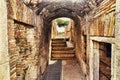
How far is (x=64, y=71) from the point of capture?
313 inches

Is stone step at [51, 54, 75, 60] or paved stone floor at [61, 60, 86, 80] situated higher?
stone step at [51, 54, 75, 60]

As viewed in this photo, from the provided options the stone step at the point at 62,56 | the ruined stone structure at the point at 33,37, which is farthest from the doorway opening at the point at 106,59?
the stone step at the point at 62,56

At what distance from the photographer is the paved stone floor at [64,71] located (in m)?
7.21

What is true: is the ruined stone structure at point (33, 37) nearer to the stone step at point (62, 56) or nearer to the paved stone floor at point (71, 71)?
the paved stone floor at point (71, 71)

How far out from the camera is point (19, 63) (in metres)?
3.75

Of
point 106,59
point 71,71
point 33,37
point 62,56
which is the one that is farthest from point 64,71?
point 106,59

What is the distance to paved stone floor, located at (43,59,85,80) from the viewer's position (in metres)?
7.21

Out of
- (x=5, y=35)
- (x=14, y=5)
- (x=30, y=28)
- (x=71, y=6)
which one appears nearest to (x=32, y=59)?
(x=30, y=28)

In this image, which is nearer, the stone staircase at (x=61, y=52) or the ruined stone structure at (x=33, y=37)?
the ruined stone structure at (x=33, y=37)

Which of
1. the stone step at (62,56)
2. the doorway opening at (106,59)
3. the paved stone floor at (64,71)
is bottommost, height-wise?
the paved stone floor at (64,71)

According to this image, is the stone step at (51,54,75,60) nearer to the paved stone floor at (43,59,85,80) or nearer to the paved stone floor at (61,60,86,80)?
the paved stone floor at (43,59,85,80)

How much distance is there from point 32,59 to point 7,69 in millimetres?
2456

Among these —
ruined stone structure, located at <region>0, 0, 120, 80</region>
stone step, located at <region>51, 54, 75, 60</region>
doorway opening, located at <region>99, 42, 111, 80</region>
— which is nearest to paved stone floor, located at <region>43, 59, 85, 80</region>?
stone step, located at <region>51, 54, 75, 60</region>

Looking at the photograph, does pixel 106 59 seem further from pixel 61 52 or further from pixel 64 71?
pixel 61 52
